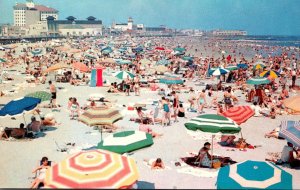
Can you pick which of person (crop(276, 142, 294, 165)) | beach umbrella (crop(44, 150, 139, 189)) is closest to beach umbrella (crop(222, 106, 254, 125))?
person (crop(276, 142, 294, 165))

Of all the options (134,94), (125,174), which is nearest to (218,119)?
(125,174)

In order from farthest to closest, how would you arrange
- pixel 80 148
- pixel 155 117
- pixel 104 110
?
pixel 155 117 < pixel 80 148 < pixel 104 110

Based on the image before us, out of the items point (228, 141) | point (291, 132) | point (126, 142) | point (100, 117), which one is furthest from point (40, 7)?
point (291, 132)

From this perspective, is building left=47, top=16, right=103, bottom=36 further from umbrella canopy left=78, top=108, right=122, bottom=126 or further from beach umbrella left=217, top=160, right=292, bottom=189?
beach umbrella left=217, top=160, right=292, bottom=189

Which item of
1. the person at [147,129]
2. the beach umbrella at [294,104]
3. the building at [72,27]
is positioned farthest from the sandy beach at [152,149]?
the building at [72,27]

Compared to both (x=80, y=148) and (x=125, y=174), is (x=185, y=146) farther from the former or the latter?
(x=125, y=174)

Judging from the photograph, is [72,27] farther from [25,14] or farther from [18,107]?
[18,107]
